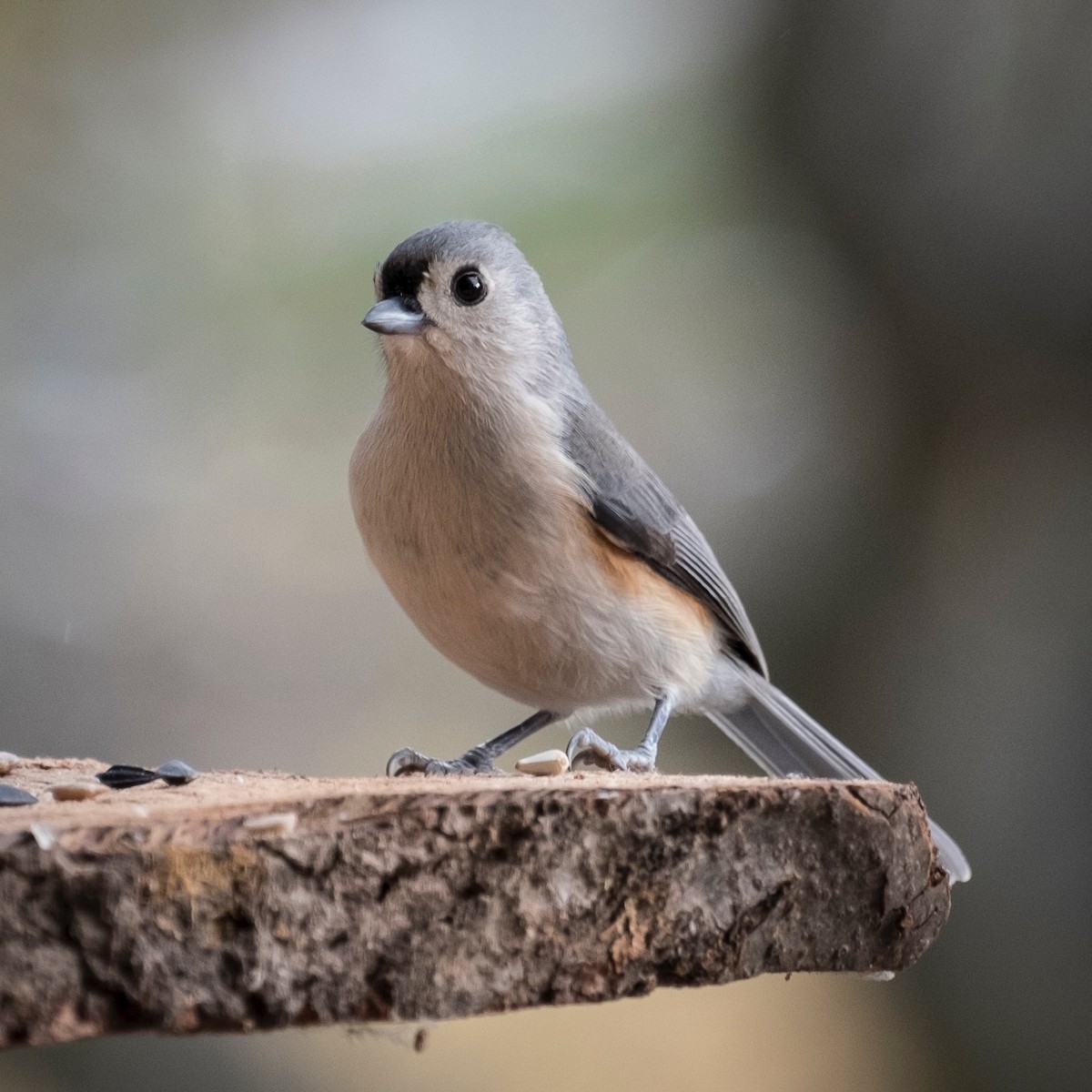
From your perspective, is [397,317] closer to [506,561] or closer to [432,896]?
[506,561]

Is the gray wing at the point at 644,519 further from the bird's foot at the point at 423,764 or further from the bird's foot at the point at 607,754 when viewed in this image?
the bird's foot at the point at 423,764

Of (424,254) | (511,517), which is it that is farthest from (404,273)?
(511,517)

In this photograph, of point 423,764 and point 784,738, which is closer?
point 423,764

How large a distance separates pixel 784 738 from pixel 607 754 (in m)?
0.51

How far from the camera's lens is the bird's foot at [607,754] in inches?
75.0

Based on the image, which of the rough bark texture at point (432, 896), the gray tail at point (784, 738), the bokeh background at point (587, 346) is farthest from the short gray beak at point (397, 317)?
the bokeh background at point (587, 346)

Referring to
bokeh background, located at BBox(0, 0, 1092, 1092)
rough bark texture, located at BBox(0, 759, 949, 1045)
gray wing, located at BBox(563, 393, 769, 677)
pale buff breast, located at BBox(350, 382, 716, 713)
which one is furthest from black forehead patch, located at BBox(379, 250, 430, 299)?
bokeh background, located at BBox(0, 0, 1092, 1092)

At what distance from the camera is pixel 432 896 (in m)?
1.10

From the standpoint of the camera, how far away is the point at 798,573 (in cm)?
337

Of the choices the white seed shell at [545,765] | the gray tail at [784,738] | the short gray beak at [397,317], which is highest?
the short gray beak at [397,317]

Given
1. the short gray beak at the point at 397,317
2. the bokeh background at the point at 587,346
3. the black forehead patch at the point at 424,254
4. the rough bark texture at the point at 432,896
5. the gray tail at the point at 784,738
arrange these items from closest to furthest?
1. the rough bark texture at the point at 432,896
2. the short gray beak at the point at 397,317
3. the black forehead patch at the point at 424,254
4. the gray tail at the point at 784,738
5. the bokeh background at the point at 587,346

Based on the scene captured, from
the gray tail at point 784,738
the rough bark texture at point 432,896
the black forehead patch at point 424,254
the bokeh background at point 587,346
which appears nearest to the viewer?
the rough bark texture at point 432,896

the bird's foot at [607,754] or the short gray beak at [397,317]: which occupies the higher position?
the short gray beak at [397,317]

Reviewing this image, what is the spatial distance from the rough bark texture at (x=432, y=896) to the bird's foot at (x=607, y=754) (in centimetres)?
60
